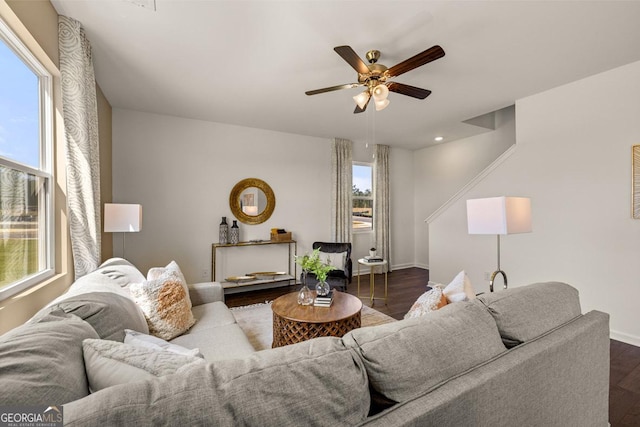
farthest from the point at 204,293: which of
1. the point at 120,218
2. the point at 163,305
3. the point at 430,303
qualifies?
the point at 430,303

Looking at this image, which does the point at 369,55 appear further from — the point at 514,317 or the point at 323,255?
the point at 323,255

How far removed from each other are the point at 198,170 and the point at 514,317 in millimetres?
4192

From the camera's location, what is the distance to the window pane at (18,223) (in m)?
1.45

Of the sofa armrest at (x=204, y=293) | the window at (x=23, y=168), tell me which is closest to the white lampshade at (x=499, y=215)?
the sofa armrest at (x=204, y=293)

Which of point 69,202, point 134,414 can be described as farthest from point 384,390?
point 69,202

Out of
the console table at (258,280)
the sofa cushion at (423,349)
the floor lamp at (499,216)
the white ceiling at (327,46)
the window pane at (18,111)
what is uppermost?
the white ceiling at (327,46)

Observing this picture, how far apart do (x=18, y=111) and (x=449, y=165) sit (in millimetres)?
6006

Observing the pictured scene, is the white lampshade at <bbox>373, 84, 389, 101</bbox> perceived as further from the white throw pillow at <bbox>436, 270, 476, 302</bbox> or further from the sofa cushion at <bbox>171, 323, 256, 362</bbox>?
the sofa cushion at <bbox>171, 323, 256, 362</bbox>

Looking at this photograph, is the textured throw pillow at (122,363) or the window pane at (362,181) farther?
the window pane at (362,181)

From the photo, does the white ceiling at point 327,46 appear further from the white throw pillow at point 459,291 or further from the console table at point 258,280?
the console table at point 258,280

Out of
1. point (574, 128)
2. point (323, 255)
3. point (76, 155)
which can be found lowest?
point (323, 255)

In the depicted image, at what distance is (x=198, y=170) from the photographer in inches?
165

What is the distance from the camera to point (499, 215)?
1.86 meters

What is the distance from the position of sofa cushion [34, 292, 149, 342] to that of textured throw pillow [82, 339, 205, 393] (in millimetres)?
381
